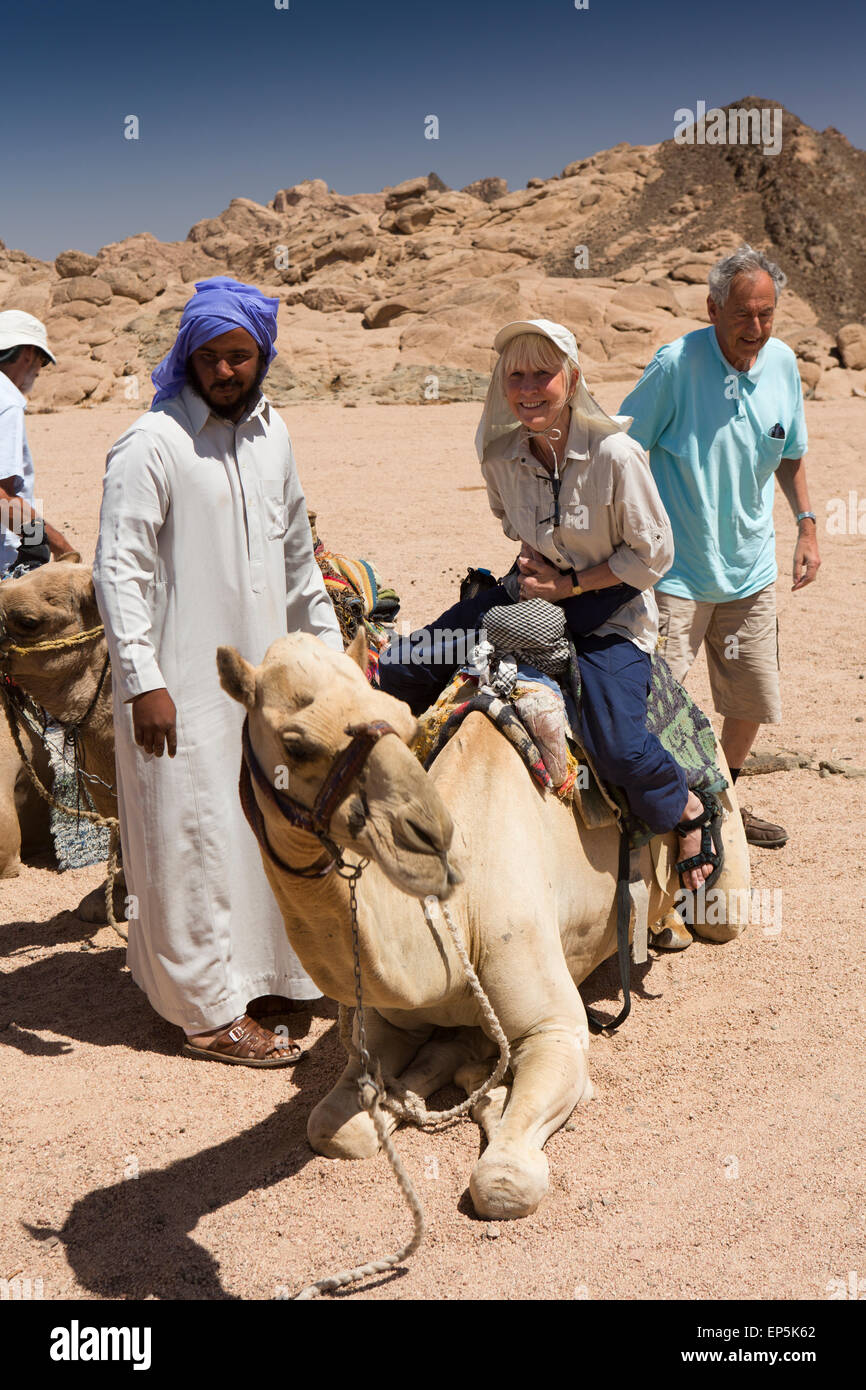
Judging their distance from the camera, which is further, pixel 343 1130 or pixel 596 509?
pixel 596 509

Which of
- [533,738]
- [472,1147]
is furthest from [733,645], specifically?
[472,1147]

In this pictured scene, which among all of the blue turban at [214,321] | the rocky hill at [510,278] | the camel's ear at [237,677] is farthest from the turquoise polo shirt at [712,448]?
the rocky hill at [510,278]

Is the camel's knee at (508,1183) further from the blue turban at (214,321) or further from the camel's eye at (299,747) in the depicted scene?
the blue turban at (214,321)

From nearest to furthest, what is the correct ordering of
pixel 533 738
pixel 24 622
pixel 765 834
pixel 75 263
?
pixel 533 738 < pixel 24 622 < pixel 765 834 < pixel 75 263

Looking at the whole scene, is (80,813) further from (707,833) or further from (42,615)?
(707,833)

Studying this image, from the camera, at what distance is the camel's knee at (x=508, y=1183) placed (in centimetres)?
326

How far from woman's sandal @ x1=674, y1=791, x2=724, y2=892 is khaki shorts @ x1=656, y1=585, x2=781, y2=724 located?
973mm

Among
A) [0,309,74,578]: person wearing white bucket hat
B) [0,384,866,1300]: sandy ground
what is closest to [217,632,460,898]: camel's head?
[0,384,866,1300]: sandy ground

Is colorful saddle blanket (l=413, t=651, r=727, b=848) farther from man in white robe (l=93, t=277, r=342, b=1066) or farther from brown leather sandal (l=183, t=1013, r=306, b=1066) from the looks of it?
brown leather sandal (l=183, t=1013, r=306, b=1066)

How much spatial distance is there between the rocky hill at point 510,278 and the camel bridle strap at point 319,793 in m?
17.1

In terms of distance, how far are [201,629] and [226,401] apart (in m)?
0.76

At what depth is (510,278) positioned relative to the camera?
27641mm

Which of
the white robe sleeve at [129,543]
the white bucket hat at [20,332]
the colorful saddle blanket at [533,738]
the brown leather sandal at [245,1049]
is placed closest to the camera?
the white robe sleeve at [129,543]
